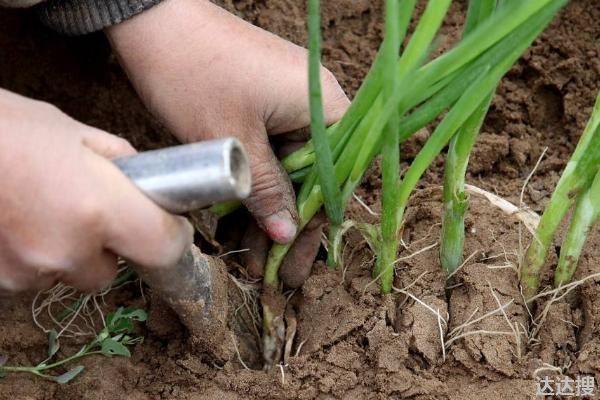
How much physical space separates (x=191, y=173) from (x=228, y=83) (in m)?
0.44

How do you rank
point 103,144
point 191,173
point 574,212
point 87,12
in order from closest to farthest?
point 191,173
point 103,144
point 574,212
point 87,12

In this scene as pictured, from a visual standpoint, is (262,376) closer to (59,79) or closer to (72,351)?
(72,351)

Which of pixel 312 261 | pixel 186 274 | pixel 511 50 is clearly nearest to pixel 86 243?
pixel 186 274

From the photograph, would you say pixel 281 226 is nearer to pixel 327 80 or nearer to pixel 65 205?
pixel 327 80

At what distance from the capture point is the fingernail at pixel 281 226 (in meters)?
1.29

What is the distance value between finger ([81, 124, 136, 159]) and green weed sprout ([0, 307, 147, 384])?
0.42 meters

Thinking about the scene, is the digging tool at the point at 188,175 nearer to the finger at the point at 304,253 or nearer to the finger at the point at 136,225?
the finger at the point at 136,225

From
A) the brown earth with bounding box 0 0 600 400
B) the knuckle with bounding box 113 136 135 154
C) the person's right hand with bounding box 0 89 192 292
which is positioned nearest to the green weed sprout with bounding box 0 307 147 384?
the brown earth with bounding box 0 0 600 400

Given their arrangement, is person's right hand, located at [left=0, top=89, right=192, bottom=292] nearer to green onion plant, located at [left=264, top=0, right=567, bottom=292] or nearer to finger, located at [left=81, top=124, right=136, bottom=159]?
finger, located at [left=81, top=124, right=136, bottom=159]

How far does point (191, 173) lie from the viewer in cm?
88

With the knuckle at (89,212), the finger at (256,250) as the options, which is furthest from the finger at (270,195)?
the knuckle at (89,212)

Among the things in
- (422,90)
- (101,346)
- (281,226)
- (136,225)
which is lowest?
(101,346)

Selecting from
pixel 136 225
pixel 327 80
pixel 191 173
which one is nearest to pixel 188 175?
pixel 191 173

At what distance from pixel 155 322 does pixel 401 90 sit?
1.98ft
